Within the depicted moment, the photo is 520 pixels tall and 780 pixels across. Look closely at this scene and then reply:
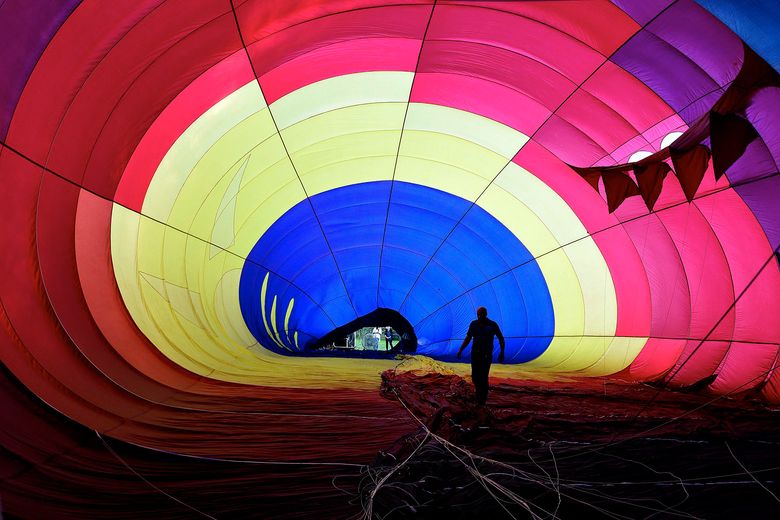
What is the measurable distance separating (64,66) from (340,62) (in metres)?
3.10

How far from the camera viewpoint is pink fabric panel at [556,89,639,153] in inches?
273

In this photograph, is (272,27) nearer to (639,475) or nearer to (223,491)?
(223,491)

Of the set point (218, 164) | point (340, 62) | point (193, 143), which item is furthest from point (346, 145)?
point (193, 143)

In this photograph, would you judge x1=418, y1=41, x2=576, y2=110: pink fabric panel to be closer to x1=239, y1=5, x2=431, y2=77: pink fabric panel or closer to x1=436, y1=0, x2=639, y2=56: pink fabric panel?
x1=239, y1=5, x2=431, y2=77: pink fabric panel

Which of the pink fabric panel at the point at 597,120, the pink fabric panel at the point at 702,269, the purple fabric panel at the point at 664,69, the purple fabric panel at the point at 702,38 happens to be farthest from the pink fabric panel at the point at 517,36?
the pink fabric panel at the point at 702,269

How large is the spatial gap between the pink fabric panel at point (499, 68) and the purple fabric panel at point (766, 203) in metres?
2.23

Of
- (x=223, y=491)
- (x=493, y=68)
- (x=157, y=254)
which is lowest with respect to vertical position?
(x=223, y=491)

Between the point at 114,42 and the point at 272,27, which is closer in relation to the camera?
the point at 114,42

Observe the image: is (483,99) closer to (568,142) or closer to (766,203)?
(568,142)

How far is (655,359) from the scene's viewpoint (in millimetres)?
8836

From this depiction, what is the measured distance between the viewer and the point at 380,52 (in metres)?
6.69

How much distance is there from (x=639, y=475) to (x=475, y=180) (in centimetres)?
695

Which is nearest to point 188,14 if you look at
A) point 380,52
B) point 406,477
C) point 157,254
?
point 380,52

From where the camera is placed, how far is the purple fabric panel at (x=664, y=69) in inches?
216
